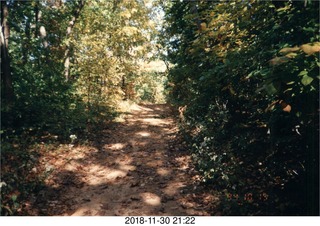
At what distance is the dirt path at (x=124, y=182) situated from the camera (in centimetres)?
575

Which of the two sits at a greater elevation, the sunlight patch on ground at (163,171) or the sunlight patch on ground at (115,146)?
the sunlight patch on ground at (115,146)

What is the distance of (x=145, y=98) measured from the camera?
36.5m

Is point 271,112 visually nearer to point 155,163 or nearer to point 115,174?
point 155,163

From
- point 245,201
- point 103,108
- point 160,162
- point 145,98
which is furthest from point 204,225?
point 145,98

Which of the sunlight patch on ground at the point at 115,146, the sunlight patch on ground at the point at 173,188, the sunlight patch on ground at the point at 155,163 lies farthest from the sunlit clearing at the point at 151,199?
the sunlight patch on ground at the point at 115,146

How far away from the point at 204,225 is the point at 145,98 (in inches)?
1260

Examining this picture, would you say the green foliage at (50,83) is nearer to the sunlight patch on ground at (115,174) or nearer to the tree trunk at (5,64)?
the tree trunk at (5,64)

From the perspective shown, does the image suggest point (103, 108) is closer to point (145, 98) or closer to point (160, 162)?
point (160, 162)

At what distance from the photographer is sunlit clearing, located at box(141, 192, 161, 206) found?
19.4ft

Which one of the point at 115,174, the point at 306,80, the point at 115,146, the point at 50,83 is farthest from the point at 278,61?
the point at 50,83

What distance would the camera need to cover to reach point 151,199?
20.0ft

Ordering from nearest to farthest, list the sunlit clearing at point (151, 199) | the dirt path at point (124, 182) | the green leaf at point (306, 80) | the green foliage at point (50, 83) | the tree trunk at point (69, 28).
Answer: the green leaf at point (306, 80) < the dirt path at point (124, 182) < the sunlit clearing at point (151, 199) < the green foliage at point (50, 83) < the tree trunk at point (69, 28)

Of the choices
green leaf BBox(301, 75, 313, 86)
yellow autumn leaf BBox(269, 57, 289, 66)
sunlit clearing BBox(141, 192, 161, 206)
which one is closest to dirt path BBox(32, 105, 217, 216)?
sunlit clearing BBox(141, 192, 161, 206)

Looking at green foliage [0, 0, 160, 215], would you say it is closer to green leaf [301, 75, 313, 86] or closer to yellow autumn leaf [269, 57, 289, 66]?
yellow autumn leaf [269, 57, 289, 66]
